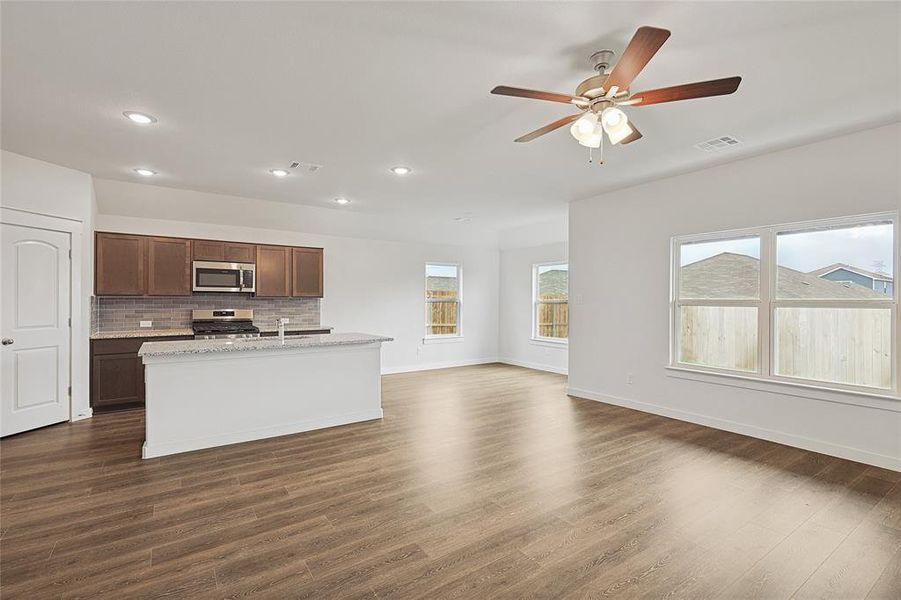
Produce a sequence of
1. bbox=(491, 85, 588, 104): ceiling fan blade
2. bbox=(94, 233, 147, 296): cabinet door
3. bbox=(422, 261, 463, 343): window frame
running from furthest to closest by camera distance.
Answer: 1. bbox=(422, 261, 463, 343): window frame
2. bbox=(94, 233, 147, 296): cabinet door
3. bbox=(491, 85, 588, 104): ceiling fan blade

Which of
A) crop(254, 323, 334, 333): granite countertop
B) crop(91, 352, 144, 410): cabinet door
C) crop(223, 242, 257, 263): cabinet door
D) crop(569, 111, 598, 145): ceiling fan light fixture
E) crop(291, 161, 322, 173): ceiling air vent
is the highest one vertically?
crop(291, 161, 322, 173): ceiling air vent

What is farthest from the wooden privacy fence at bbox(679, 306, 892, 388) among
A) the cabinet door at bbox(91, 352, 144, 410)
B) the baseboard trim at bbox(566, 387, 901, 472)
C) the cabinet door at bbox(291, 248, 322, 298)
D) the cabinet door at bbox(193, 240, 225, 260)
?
the cabinet door at bbox(91, 352, 144, 410)

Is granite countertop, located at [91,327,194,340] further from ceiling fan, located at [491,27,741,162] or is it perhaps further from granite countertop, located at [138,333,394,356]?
ceiling fan, located at [491,27,741,162]

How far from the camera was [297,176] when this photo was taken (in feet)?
16.5

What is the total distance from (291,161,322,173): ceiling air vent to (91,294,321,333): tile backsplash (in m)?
2.64

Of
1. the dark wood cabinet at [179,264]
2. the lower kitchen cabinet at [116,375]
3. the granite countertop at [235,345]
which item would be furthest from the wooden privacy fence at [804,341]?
the lower kitchen cabinet at [116,375]

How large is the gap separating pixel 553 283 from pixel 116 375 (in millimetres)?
6647

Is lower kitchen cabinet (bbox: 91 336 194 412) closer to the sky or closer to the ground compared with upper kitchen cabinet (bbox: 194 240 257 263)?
closer to the ground

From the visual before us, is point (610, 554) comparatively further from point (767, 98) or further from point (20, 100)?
point (20, 100)

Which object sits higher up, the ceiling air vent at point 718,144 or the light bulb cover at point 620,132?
the ceiling air vent at point 718,144

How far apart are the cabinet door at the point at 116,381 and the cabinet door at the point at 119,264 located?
0.86 meters

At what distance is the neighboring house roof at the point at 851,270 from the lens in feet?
11.8

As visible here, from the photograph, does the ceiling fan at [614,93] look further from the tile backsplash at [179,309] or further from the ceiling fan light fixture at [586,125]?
the tile backsplash at [179,309]

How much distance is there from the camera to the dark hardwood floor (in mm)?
2098
